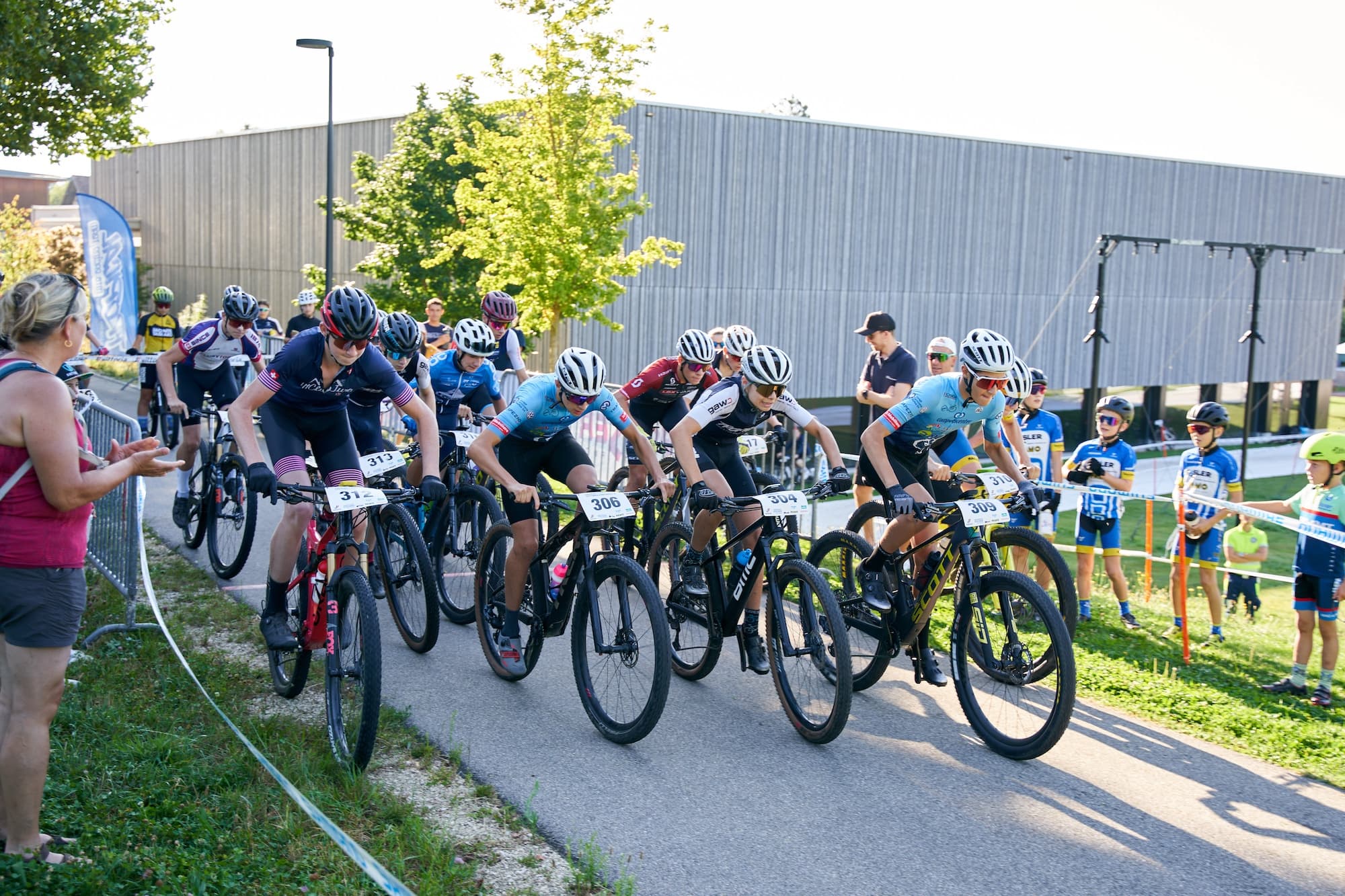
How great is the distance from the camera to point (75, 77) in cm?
1966

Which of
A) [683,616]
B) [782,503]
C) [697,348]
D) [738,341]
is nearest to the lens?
[782,503]

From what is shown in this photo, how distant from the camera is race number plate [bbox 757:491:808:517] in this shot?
19.2 feet

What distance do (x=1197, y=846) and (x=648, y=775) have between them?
2366 millimetres

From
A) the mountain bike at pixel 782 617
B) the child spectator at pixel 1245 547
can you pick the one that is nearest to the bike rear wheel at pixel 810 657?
the mountain bike at pixel 782 617

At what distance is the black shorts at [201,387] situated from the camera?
950 cm

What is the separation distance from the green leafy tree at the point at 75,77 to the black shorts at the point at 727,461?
51.9ft

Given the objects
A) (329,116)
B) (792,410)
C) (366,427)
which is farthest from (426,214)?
(792,410)

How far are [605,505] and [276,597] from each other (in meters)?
1.86

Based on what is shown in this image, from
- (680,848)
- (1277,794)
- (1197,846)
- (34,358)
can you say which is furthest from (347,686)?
(1277,794)

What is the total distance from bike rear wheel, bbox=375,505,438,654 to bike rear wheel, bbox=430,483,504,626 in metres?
0.51

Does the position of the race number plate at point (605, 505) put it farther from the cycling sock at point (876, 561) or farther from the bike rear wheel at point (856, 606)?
the cycling sock at point (876, 561)

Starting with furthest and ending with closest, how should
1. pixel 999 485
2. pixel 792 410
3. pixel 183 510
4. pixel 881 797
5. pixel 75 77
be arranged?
pixel 75 77
pixel 183 510
pixel 792 410
pixel 999 485
pixel 881 797

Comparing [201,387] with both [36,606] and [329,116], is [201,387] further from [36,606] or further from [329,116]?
[329,116]

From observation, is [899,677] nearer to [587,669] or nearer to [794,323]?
[587,669]
